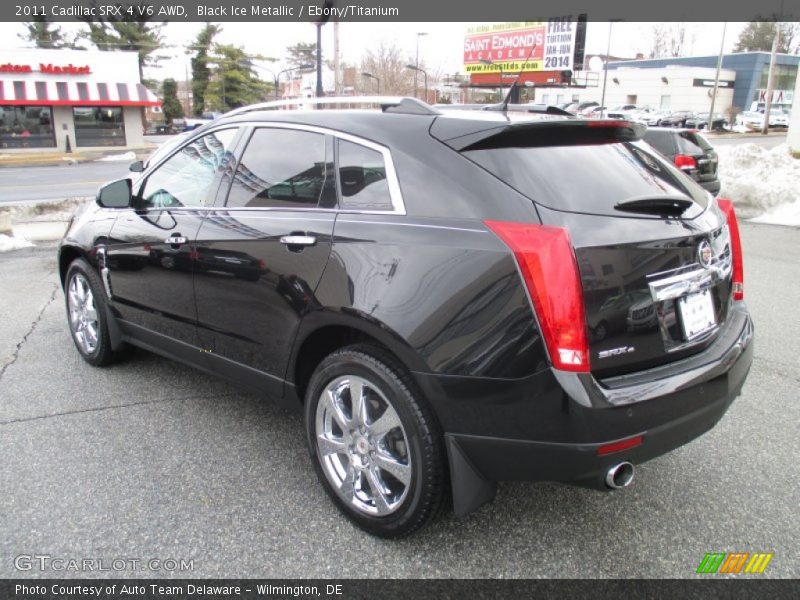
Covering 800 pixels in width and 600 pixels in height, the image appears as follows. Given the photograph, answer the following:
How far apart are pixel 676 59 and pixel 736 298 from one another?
80498 mm

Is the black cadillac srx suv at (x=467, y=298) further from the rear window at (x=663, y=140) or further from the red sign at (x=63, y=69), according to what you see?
the red sign at (x=63, y=69)

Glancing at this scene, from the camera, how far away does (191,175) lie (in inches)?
148

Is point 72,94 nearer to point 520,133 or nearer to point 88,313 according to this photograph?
point 88,313

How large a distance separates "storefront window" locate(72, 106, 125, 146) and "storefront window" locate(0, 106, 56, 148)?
148 centimetres

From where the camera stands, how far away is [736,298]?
3.12 meters

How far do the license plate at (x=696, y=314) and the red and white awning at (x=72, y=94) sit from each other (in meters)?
40.1

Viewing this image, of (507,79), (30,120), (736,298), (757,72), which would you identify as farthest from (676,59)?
(736,298)

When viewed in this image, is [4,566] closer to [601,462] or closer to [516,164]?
[601,462]

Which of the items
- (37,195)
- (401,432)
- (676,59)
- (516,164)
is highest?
(676,59)

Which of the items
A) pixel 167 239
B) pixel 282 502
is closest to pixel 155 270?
pixel 167 239

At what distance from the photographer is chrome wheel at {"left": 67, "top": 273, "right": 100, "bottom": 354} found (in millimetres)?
4570

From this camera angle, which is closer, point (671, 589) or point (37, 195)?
point (671, 589)

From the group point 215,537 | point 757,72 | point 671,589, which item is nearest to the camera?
point 671,589

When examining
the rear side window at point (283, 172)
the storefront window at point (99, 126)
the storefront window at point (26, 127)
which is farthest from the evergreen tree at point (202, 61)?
the rear side window at point (283, 172)
